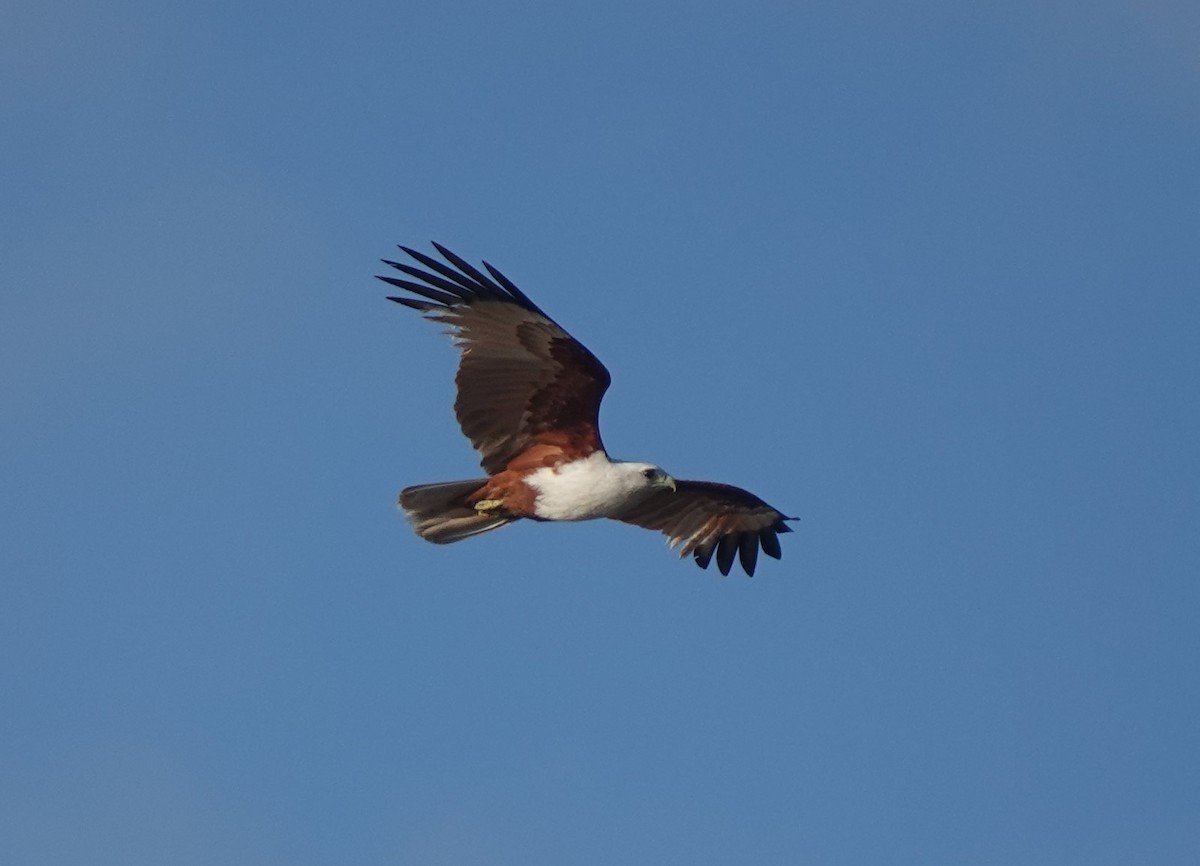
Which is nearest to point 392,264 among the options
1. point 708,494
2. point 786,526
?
point 708,494

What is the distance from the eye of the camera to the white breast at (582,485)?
48.1 feet

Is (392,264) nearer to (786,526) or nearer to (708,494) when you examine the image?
(708,494)

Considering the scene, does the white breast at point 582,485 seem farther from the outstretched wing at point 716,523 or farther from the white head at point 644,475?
the outstretched wing at point 716,523

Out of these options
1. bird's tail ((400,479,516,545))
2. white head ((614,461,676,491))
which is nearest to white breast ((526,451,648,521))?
white head ((614,461,676,491))

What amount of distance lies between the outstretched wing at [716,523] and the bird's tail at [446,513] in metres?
1.76

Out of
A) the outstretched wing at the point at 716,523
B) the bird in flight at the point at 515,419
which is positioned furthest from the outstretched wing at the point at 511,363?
the outstretched wing at the point at 716,523

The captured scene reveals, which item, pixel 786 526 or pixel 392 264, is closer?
pixel 392 264

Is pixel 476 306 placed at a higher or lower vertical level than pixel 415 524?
higher

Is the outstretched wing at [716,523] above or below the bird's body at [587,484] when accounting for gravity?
above

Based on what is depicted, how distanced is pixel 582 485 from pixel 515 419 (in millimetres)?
769

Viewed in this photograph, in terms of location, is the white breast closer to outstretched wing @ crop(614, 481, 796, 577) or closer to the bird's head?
the bird's head

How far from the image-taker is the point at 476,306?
1450 centimetres

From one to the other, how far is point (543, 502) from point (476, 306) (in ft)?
5.52

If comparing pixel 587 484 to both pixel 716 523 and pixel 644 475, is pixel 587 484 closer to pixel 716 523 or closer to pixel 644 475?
pixel 644 475
